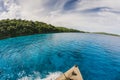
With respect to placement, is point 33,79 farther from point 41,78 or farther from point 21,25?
point 21,25

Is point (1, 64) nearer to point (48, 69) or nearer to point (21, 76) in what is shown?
point (21, 76)

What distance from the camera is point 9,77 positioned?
22.9m

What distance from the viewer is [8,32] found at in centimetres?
8056

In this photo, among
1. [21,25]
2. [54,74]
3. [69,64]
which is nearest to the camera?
[54,74]

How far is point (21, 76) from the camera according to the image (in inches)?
917

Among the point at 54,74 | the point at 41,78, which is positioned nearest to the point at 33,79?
the point at 41,78

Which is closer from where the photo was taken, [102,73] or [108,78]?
[108,78]

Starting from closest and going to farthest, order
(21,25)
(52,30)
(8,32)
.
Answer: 1. (8,32)
2. (21,25)
3. (52,30)

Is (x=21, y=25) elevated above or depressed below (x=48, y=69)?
above

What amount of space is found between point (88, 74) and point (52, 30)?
101132mm

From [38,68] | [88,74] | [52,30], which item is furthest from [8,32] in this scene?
[88,74]

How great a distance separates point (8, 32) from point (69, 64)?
60990 mm

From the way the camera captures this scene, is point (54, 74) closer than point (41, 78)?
No

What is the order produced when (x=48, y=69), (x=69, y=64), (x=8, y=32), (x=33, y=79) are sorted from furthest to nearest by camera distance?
1. (x=8, y=32)
2. (x=69, y=64)
3. (x=48, y=69)
4. (x=33, y=79)
